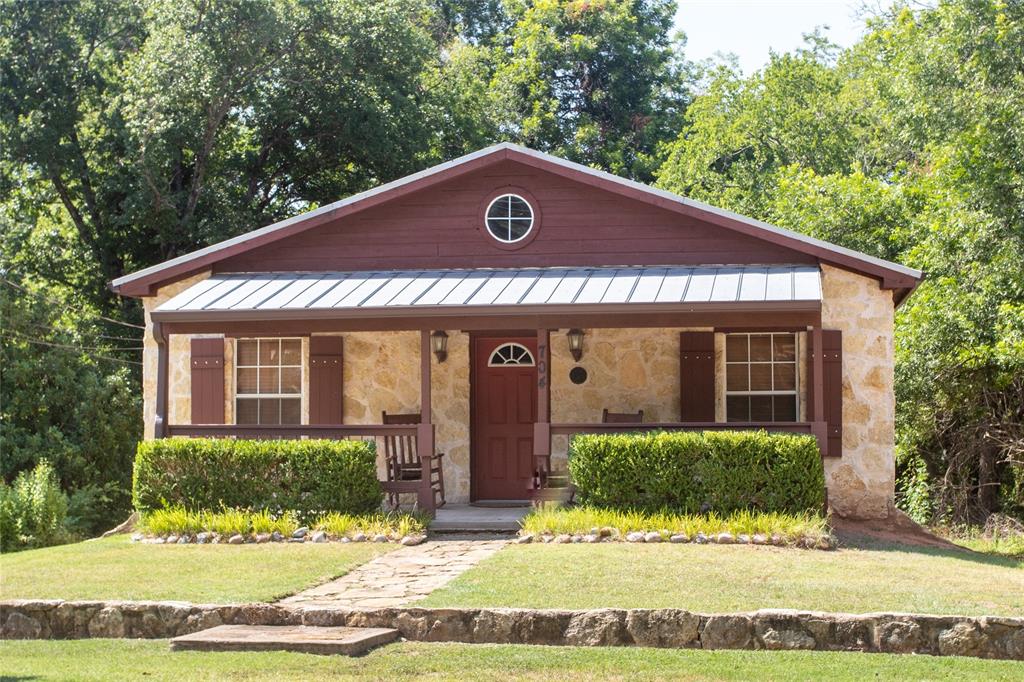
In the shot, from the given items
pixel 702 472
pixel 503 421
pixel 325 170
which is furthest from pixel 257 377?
pixel 325 170

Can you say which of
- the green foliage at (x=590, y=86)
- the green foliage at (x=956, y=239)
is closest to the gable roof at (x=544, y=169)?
the green foliage at (x=956, y=239)

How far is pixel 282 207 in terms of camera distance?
2873 centimetres

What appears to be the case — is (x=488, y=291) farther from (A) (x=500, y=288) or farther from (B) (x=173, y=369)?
(B) (x=173, y=369)

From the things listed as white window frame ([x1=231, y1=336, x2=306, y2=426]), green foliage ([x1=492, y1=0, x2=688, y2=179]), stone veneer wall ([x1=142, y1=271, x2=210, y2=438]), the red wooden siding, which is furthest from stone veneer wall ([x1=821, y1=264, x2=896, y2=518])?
green foliage ([x1=492, y1=0, x2=688, y2=179])

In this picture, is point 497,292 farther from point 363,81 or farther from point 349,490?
point 363,81

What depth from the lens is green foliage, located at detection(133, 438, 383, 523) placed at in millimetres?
14320

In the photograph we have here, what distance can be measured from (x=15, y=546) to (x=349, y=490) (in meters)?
5.87

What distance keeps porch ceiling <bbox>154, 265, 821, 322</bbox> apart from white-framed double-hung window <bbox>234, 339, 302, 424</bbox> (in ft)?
3.14

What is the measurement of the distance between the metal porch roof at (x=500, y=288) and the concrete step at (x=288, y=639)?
5.72 m

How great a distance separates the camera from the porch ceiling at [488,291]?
14.5 m

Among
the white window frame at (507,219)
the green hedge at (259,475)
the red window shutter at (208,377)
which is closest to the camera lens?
the green hedge at (259,475)

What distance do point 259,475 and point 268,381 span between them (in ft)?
9.11

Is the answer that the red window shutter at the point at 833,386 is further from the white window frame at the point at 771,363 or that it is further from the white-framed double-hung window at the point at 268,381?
the white-framed double-hung window at the point at 268,381

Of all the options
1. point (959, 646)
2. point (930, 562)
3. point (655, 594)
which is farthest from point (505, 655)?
point (930, 562)
